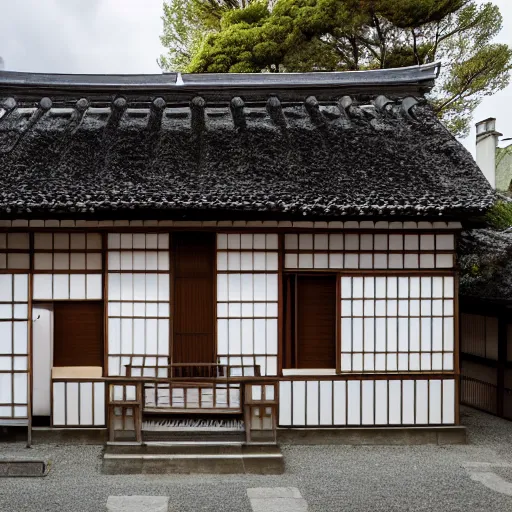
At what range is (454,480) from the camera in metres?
6.16

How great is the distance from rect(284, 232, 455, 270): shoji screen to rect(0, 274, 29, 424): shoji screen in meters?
3.95

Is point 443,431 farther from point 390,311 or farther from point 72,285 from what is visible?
point 72,285

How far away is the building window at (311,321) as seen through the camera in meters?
7.77

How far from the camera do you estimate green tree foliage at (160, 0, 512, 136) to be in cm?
1634

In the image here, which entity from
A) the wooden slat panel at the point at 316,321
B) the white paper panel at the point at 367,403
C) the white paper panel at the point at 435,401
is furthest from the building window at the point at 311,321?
the white paper panel at the point at 435,401

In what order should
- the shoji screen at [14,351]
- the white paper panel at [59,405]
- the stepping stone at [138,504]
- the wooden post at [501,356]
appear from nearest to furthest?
the stepping stone at [138,504] < the shoji screen at [14,351] < the white paper panel at [59,405] < the wooden post at [501,356]

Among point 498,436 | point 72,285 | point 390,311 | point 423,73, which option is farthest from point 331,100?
point 498,436

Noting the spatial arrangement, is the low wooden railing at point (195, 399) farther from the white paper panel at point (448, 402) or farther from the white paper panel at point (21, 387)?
the white paper panel at point (448, 402)

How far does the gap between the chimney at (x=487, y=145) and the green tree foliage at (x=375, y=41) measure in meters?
4.50

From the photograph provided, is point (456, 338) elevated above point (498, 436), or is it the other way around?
point (456, 338)

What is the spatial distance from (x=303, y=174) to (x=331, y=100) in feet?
10.1

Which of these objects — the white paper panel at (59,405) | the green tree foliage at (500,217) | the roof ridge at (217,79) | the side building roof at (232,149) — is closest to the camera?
the side building roof at (232,149)

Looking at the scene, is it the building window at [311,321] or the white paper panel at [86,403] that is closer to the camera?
the white paper panel at [86,403]

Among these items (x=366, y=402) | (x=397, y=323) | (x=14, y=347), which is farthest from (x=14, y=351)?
(x=397, y=323)
